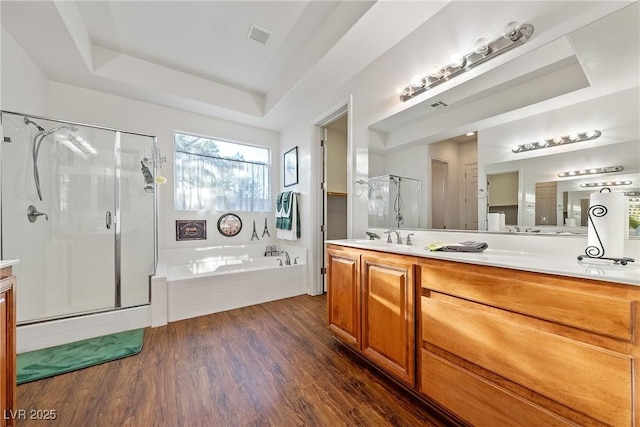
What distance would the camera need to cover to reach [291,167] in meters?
3.83

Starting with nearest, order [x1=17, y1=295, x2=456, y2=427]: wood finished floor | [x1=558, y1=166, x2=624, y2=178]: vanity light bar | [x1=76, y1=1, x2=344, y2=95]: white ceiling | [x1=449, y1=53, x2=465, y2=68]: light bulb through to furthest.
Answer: [x1=558, y1=166, x2=624, y2=178]: vanity light bar < [x1=17, y1=295, x2=456, y2=427]: wood finished floor < [x1=449, y1=53, x2=465, y2=68]: light bulb < [x1=76, y1=1, x2=344, y2=95]: white ceiling

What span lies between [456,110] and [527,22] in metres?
0.53

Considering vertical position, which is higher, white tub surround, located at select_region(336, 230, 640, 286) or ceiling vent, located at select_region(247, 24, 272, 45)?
ceiling vent, located at select_region(247, 24, 272, 45)

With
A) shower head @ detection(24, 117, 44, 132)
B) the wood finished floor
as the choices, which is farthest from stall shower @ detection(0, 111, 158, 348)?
the wood finished floor

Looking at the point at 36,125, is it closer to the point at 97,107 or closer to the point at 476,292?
the point at 97,107

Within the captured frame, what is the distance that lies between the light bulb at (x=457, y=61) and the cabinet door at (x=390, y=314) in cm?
134

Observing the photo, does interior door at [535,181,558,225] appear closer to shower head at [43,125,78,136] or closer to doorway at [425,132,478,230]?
doorway at [425,132,478,230]

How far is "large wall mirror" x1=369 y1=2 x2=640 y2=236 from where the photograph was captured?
1.08 metres

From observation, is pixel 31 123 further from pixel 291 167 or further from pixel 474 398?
pixel 474 398

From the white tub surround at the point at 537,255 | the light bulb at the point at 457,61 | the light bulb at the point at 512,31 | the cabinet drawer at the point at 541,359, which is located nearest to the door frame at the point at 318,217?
the white tub surround at the point at 537,255

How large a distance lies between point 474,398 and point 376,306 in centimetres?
64

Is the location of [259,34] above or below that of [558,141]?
above

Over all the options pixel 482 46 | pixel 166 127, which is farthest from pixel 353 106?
pixel 166 127

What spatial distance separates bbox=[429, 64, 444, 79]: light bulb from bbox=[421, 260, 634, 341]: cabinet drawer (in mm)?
1367
